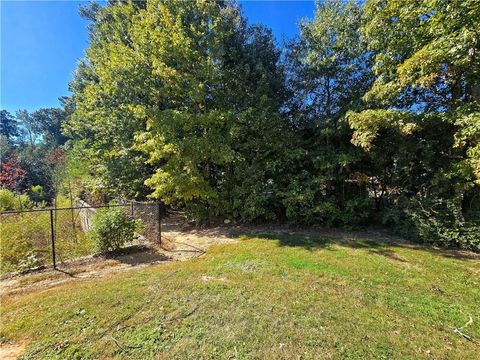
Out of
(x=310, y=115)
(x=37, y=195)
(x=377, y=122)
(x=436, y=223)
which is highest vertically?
(x=310, y=115)

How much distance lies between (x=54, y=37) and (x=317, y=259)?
870cm

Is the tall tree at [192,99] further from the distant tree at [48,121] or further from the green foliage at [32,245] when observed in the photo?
the distant tree at [48,121]

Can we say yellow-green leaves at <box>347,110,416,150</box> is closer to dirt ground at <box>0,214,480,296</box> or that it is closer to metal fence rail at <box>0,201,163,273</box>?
dirt ground at <box>0,214,480,296</box>

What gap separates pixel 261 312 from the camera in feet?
9.85

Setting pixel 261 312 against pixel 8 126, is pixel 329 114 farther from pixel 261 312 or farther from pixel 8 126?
pixel 8 126

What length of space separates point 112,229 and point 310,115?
6.82m

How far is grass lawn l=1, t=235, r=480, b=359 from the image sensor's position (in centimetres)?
244

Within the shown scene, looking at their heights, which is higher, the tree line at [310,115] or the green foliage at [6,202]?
the tree line at [310,115]

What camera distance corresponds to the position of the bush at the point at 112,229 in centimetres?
532

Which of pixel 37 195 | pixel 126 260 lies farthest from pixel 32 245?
pixel 37 195

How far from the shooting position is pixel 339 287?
3.73 m

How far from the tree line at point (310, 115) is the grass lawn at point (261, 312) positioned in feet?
7.76

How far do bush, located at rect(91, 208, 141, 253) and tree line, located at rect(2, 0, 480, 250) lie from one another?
81.5 inches

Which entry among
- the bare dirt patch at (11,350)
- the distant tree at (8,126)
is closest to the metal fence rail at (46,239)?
the bare dirt patch at (11,350)
